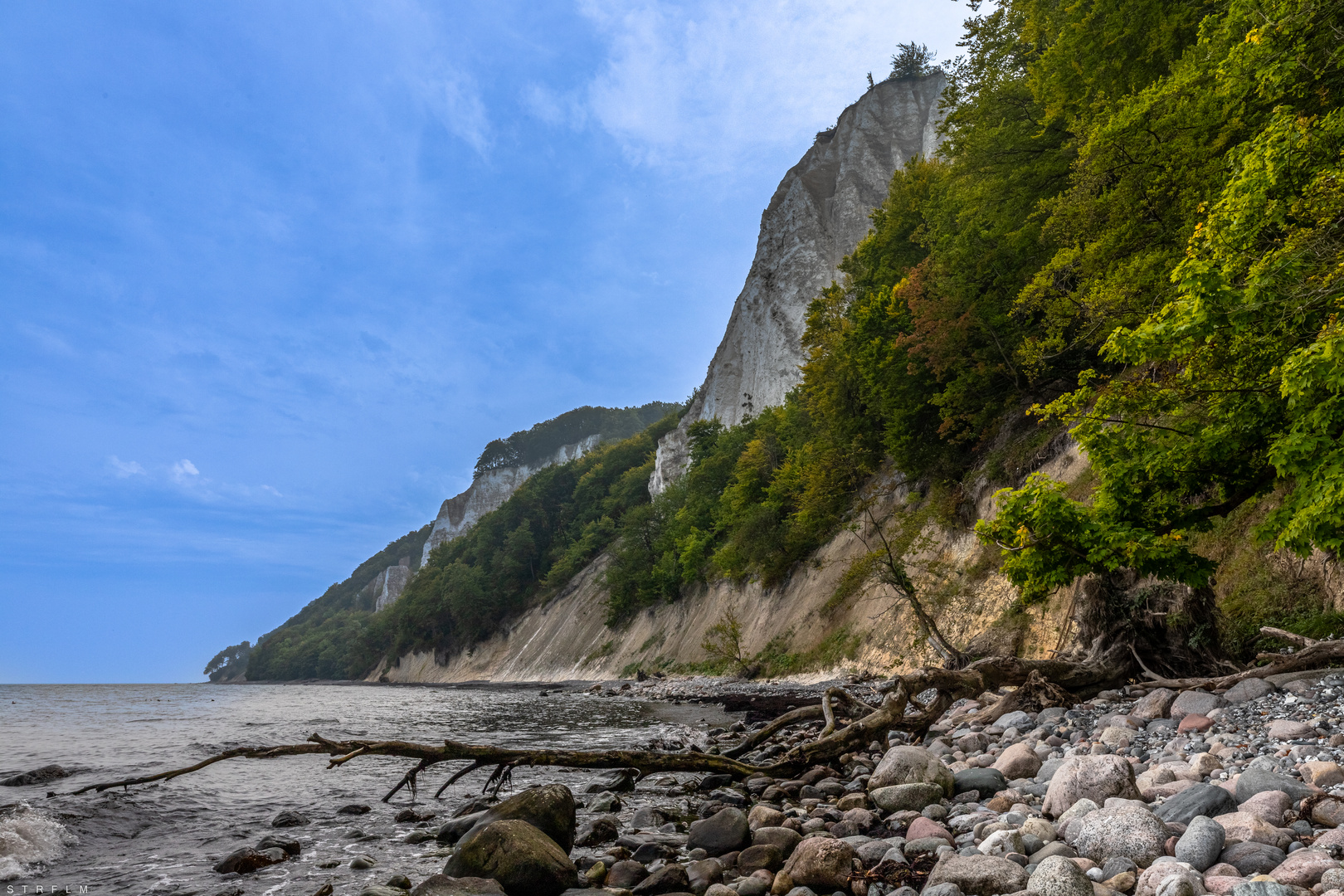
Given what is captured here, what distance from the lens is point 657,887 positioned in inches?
201

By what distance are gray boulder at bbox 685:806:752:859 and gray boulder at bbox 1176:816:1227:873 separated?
3.32 meters

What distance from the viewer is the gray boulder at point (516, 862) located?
17.0ft

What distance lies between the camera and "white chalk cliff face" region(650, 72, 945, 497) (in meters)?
63.6

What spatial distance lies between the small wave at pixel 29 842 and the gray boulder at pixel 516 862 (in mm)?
4202

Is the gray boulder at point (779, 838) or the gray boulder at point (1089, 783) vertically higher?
the gray boulder at point (1089, 783)

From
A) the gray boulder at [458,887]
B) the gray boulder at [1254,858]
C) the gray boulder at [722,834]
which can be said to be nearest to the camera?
the gray boulder at [1254,858]


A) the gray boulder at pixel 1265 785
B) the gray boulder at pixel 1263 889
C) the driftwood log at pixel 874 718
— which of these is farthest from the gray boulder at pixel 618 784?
the gray boulder at pixel 1263 889

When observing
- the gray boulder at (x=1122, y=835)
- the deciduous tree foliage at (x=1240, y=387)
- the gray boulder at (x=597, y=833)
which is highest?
the deciduous tree foliage at (x=1240, y=387)

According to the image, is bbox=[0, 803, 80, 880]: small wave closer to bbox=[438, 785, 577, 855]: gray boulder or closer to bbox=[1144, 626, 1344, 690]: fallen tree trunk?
bbox=[438, 785, 577, 855]: gray boulder

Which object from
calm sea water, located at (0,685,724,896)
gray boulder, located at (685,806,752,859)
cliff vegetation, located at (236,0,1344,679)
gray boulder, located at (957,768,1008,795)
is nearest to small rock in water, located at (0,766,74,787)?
calm sea water, located at (0,685,724,896)

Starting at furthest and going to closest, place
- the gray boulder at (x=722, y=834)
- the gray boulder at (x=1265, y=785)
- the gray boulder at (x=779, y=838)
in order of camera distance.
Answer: the gray boulder at (x=722, y=834)
the gray boulder at (x=779, y=838)
the gray boulder at (x=1265, y=785)

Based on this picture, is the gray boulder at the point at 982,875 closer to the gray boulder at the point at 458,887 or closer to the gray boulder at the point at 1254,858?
the gray boulder at the point at 1254,858

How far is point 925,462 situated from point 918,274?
7893mm

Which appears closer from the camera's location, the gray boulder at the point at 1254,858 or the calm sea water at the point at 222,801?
the gray boulder at the point at 1254,858
